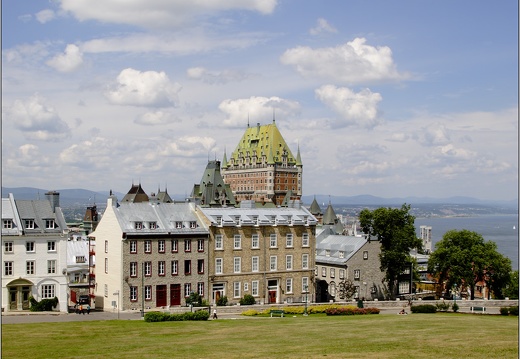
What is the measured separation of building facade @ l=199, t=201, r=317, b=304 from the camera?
77375mm

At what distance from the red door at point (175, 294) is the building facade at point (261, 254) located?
417 centimetres

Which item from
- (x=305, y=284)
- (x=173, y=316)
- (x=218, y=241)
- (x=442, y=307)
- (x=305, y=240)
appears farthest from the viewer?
(x=305, y=240)

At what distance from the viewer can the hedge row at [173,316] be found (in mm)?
55544

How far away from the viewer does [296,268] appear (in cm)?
8188

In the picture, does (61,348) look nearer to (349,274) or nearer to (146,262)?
(146,262)

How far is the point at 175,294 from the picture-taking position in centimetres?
7438

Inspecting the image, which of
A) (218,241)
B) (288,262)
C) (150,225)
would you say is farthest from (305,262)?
(150,225)

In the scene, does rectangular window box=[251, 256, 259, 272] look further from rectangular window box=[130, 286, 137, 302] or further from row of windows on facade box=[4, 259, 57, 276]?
row of windows on facade box=[4, 259, 57, 276]

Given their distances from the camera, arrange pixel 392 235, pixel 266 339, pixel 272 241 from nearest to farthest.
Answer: pixel 266 339 < pixel 272 241 < pixel 392 235

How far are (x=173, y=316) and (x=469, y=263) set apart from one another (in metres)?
42.8

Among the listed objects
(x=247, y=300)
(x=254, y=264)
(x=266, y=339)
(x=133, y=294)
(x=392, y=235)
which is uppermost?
(x=392, y=235)

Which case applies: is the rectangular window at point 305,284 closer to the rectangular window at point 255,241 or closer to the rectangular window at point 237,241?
the rectangular window at point 255,241

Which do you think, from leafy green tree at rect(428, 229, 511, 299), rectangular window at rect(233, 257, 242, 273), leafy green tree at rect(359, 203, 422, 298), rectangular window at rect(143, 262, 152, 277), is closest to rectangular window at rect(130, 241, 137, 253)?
rectangular window at rect(143, 262, 152, 277)

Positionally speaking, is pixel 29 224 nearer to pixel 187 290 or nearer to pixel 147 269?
pixel 147 269
